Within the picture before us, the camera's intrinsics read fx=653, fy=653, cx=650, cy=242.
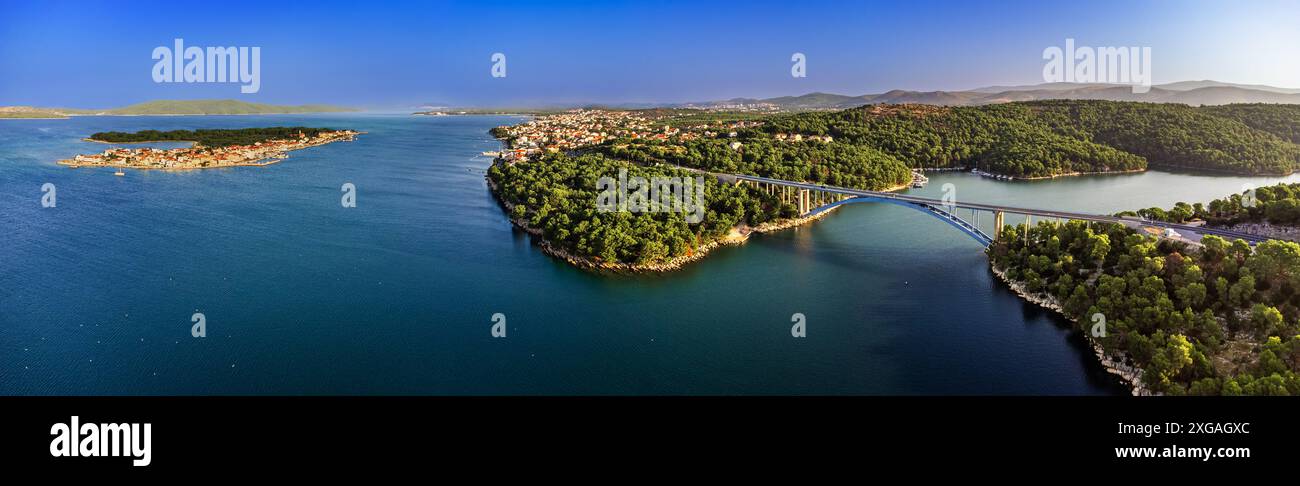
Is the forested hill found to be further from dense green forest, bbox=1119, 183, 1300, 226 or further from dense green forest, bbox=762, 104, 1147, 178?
dense green forest, bbox=1119, 183, 1300, 226

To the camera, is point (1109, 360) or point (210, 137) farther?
point (210, 137)

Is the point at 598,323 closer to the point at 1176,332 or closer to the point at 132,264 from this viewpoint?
the point at 1176,332

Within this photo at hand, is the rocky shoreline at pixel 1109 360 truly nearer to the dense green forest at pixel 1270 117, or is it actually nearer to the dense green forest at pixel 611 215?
the dense green forest at pixel 611 215

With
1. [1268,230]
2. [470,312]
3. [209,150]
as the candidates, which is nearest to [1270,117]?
[1268,230]

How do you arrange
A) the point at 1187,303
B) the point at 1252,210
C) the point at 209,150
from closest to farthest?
the point at 1187,303 → the point at 1252,210 → the point at 209,150

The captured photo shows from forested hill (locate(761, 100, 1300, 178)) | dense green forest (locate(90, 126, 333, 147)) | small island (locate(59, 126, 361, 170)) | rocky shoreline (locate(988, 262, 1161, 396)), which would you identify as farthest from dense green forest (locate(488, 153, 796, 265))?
dense green forest (locate(90, 126, 333, 147))

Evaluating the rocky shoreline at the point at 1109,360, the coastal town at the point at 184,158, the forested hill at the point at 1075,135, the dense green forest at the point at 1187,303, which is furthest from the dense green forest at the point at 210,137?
the dense green forest at the point at 1187,303

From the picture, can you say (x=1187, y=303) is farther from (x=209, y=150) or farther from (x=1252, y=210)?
(x=209, y=150)
